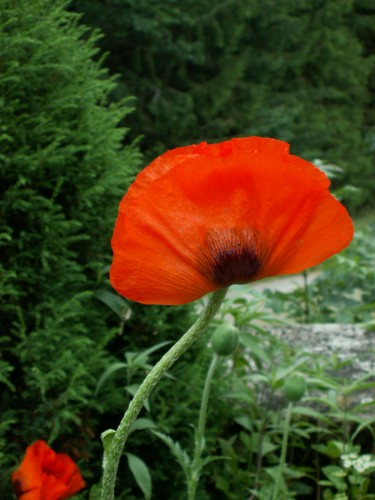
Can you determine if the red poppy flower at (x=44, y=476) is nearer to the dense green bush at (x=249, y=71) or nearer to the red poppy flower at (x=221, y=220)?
the red poppy flower at (x=221, y=220)

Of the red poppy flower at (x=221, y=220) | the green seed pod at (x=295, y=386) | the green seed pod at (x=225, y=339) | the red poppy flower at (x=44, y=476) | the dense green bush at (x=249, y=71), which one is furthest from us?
the dense green bush at (x=249, y=71)

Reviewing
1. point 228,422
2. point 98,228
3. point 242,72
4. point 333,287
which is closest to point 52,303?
point 98,228

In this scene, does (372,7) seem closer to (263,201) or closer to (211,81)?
(211,81)

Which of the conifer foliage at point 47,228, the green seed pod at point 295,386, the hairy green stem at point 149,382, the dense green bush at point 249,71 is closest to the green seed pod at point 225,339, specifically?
the green seed pod at point 295,386

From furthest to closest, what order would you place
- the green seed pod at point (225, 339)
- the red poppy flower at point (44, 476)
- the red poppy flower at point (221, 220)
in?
the green seed pod at point (225, 339)
the red poppy flower at point (44, 476)
the red poppy flower at point (221, 220)

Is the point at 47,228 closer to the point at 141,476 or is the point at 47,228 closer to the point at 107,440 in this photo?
the point at 141,476

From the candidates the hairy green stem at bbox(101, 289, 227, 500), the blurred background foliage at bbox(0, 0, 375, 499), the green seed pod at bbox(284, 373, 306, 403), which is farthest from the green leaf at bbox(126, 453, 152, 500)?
the hairy green stem at bbox(101, 289, 227, 500)
